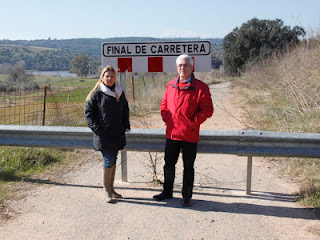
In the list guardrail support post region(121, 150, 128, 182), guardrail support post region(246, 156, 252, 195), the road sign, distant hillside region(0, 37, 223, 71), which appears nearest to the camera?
guardrail support post region(246, 156, 252, 195)

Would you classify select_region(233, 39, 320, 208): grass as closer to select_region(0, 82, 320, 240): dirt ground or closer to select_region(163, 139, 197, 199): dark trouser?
select_region(0, 82, 320, 240): dirt ground

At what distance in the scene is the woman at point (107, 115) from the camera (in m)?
4.64

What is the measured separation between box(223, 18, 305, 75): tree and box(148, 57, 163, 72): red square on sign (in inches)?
1474

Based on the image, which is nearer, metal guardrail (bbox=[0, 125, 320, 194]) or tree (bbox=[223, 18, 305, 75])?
metal guardrail (bbox=[0, 125, 320, 194])

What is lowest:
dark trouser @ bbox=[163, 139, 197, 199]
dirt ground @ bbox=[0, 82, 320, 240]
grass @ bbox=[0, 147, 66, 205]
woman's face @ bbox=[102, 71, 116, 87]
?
dirt ground @ bbox=[0, 82, 320, 240]

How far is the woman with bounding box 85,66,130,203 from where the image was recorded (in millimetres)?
4645

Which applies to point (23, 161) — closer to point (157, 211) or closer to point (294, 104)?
point (157, 211)

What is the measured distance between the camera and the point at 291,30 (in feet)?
136

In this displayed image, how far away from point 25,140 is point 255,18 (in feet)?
140

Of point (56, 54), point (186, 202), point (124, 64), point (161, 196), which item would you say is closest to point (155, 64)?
point (124, 64)

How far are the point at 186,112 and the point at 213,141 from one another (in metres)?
0.78

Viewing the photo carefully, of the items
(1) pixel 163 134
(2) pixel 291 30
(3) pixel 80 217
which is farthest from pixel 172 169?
(2) pixel 291 30

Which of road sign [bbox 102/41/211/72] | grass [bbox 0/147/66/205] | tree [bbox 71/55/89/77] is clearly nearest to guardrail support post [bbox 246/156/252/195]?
road sign [bbox 102/41/211/72]

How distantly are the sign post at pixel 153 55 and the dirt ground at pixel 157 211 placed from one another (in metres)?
0.86
